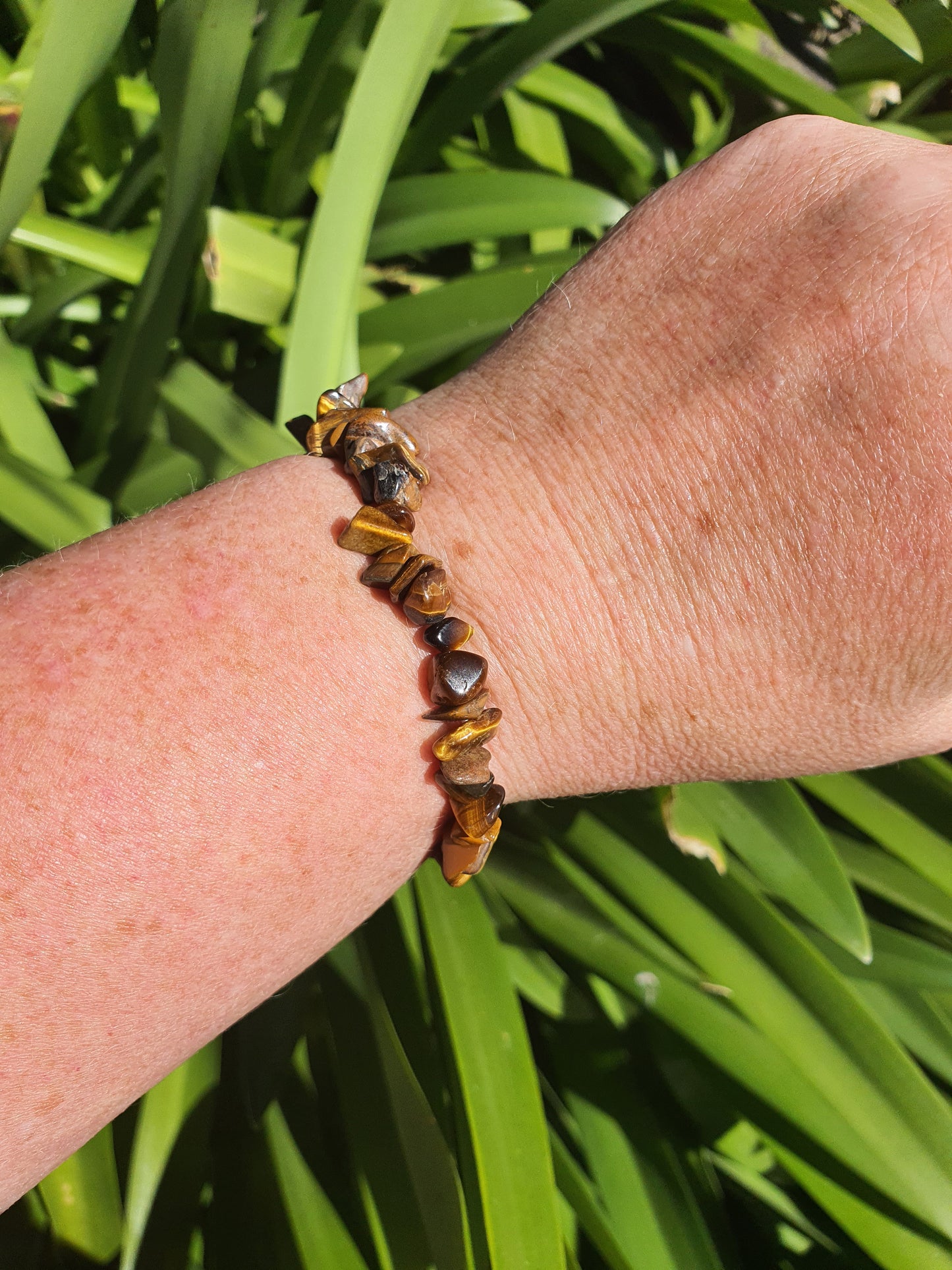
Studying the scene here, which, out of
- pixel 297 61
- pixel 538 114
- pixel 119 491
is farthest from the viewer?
pixel 538 114

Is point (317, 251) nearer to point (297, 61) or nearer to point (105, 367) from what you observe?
point (105, 367)

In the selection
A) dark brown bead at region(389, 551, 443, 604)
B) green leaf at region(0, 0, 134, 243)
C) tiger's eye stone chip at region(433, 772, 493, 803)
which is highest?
green leaf at region(0, 0, 134, 243)

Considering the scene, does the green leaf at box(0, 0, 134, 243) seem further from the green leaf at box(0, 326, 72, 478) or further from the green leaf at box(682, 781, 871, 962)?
the green leaf at box(682, 781, 871, 962)

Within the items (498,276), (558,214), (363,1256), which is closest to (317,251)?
(498,276)

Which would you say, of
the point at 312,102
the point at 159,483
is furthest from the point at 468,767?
the point at 312,102

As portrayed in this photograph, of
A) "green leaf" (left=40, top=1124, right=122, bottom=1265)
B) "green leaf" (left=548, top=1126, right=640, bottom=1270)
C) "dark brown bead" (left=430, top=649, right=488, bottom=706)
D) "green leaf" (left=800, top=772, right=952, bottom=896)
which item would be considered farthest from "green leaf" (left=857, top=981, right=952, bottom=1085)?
"green leaf" (left=40, top=1124, right=122, bottom=1265)

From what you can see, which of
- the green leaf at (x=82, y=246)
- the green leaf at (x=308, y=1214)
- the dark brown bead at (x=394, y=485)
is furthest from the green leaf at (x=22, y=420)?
the green leaf at (x=308, y=1214)

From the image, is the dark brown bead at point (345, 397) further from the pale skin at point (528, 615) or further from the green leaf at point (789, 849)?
the green leaf at point (789, 849)
